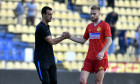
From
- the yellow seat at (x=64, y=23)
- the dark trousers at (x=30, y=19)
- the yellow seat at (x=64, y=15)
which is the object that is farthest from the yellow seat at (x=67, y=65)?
the yellow seat at (x=64, y=15)

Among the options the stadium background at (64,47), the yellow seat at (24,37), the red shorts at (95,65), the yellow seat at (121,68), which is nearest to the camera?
the red shorts at (95,65)

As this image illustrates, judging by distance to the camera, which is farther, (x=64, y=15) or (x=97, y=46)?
(x=64, y=15)

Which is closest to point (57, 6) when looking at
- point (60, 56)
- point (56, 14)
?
point (56, 14)

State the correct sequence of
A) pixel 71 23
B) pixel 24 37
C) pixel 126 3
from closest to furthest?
pixel 24 37 → pixel 71 23 → pixel 126 3

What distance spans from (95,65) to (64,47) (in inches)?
239

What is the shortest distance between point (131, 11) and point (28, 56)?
7062 millimetres

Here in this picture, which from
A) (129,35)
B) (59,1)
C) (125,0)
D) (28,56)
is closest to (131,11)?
(125,0)

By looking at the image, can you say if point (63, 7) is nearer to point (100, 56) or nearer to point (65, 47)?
point (65, 47)

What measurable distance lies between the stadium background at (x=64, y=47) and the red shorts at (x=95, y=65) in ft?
10.1

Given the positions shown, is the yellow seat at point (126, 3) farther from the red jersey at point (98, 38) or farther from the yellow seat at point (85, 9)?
the red jersey at point (98, 38)

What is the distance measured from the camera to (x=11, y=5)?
14.7 meters

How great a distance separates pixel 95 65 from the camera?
725 cm

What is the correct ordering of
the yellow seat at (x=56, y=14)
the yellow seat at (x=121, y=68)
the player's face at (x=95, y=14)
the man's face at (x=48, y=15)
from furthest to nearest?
the yellow seat at (x=56, y=14)
the yellow seat at (x=121, y=68)
the player's face at (x=95, y=14)
the man's face at (x=48, y=15)

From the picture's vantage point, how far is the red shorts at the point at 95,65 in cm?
719
